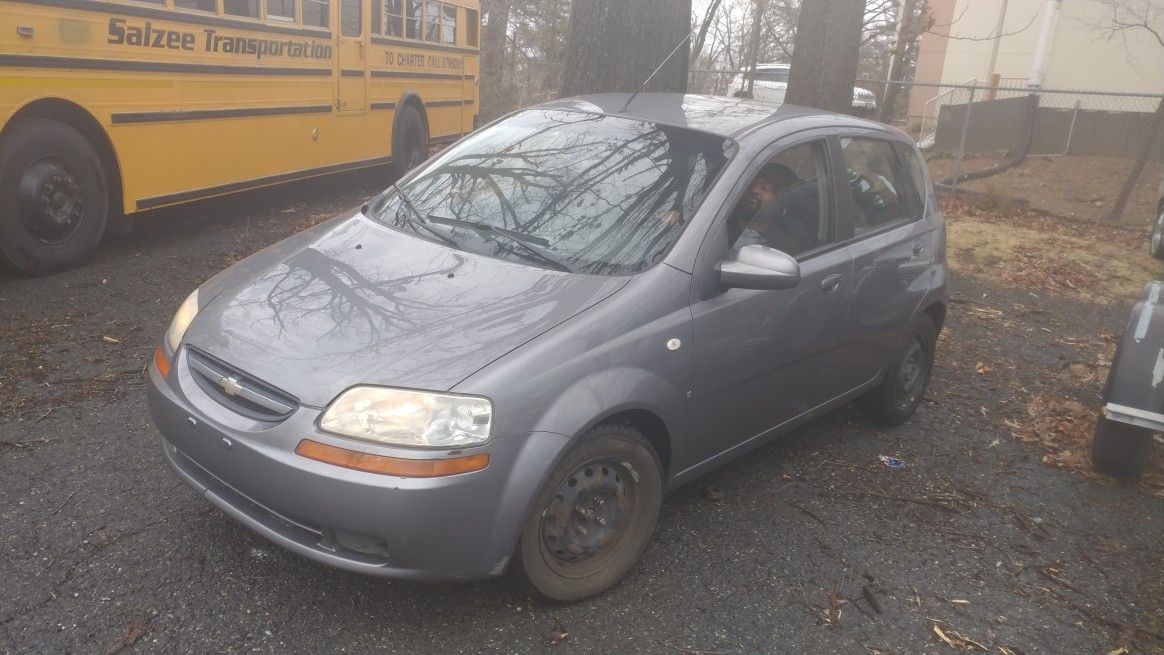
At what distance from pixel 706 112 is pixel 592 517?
207 centimetres

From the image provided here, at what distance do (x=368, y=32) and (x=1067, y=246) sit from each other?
8418mm

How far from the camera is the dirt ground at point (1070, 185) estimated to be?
12938mm

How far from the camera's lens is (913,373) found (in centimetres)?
507

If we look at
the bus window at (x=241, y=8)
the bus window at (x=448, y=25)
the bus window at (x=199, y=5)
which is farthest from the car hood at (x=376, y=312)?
the bus window at (x=448, y=25)

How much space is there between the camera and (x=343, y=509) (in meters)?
2.67

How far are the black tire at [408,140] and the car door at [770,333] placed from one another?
294 inches

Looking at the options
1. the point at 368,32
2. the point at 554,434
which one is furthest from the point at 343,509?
the point at 368,32

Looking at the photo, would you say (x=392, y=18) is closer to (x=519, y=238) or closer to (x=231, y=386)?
(x=519, y=238)

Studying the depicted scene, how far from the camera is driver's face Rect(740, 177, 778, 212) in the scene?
367 cm

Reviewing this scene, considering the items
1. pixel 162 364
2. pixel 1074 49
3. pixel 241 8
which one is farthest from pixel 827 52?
pixel 1074 49

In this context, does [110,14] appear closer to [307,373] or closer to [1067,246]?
[307,373]

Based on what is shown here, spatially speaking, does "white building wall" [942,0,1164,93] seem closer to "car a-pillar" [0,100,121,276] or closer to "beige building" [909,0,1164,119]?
"beige building" [909,0,1164,119]

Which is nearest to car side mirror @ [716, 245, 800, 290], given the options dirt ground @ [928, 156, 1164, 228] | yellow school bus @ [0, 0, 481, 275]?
yellow school bus @ [0, 0, 481, 275]

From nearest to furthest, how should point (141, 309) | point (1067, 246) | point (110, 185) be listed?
point (141, 309), point (110, 185), point (1067, 246)
